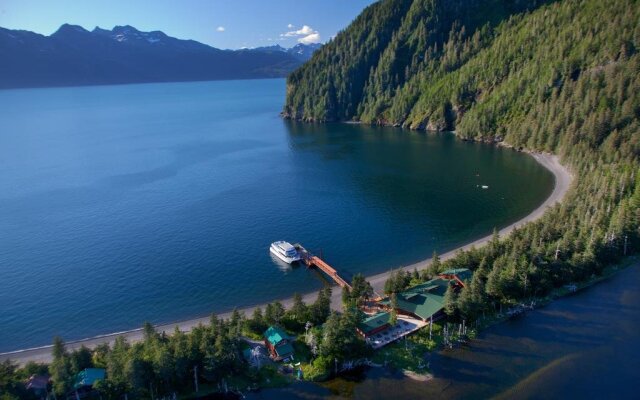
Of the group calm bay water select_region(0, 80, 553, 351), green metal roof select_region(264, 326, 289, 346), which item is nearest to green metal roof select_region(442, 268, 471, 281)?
calm bay water select_region(0, 80, 553, 351)

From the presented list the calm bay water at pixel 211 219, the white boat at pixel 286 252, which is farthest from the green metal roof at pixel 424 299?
the white boat at pixel 286 252

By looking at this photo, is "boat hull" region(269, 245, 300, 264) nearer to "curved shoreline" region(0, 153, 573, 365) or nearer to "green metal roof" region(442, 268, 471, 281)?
"curved shoreline" region(0, 153, 573, 365)

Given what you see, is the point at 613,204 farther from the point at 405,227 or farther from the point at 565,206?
the point at 405,227

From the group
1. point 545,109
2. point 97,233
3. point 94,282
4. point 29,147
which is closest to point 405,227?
point 94,282

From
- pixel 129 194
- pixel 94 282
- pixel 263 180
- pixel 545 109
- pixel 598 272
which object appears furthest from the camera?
pixel 545 109

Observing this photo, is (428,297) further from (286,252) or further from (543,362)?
(286,252)

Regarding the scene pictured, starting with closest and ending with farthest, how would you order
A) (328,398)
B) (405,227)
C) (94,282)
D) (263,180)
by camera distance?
(328,398) → (94,282) → (405,227) → (263,180)

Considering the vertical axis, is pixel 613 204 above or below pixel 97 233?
above

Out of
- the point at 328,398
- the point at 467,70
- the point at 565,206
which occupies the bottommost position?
the point at 328,398
